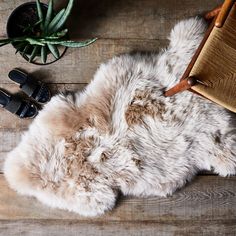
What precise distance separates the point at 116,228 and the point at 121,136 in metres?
0.39

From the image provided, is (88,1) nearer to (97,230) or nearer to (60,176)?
(60,176)

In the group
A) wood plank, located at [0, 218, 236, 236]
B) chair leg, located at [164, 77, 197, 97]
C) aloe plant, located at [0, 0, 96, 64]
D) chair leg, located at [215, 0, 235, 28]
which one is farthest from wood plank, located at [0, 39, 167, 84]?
wood plank, located at [0, 218, 236, 236]

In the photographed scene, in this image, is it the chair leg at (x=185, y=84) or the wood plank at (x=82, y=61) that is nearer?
the chair leg at (x=185, y=84)

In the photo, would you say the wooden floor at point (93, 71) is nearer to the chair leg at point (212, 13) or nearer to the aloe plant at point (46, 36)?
the chair leg at point (212, 13)

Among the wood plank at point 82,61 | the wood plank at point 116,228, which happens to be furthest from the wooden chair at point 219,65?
the wood plank at point 116,228

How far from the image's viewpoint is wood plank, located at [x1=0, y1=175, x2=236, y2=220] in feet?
5.79

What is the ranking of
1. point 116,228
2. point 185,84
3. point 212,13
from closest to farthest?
point 185,84 < point 212,13 < point 116,228

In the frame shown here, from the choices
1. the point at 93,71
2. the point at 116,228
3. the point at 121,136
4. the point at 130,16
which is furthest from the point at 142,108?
the point at 116,228

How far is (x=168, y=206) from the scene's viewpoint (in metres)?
1.80

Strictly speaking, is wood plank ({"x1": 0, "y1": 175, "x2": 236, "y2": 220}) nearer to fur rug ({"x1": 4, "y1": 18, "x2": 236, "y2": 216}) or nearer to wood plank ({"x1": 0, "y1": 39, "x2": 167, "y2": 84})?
fur rug ({"x1": 4, "y1": 18, "x2": 236, "y2": 216})

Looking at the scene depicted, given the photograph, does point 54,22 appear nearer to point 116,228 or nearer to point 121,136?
point 121,136

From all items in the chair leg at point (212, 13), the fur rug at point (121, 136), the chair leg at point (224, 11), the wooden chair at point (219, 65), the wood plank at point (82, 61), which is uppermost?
the chair leg at point (224, 11)

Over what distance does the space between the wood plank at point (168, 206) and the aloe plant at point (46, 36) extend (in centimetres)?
55

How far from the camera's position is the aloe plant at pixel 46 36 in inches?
59.3
